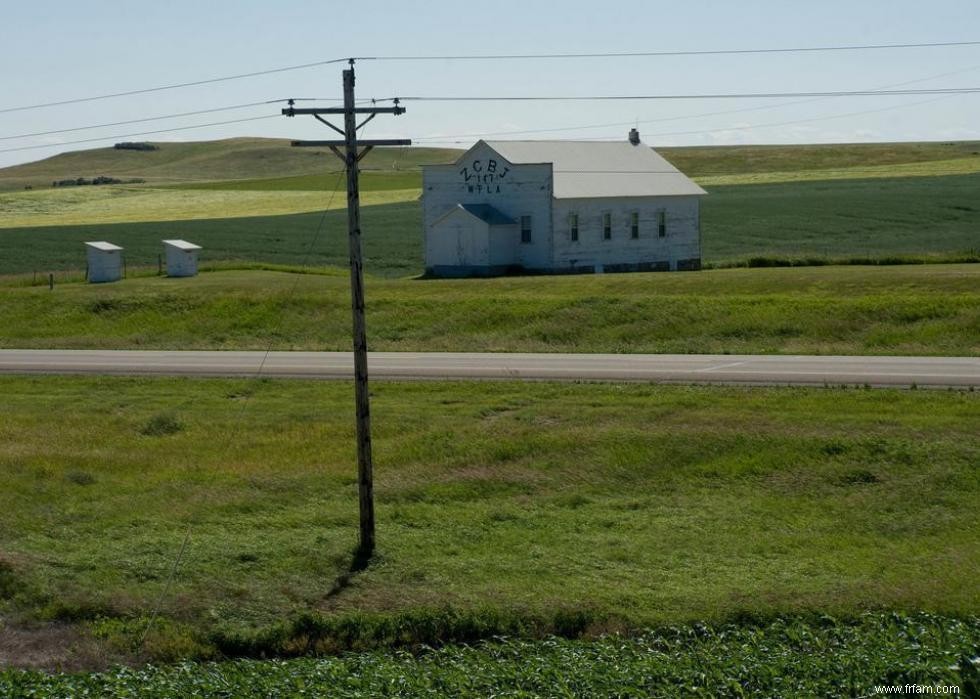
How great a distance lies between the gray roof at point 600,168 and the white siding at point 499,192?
0.60 meters

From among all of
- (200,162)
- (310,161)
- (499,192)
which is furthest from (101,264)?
(200,162)

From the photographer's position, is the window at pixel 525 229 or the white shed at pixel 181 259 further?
the window at pixel 525 229

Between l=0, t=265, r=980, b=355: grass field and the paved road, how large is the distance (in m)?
1.83

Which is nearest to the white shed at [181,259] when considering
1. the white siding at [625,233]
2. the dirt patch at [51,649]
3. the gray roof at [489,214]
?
the gray roof at [489,214]

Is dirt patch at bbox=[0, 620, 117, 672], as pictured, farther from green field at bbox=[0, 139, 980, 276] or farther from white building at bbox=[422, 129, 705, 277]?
white building at bbox=[422, 129, 705, 277]

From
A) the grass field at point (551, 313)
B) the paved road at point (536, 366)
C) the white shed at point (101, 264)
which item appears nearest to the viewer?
the paved road at point (536, 366)

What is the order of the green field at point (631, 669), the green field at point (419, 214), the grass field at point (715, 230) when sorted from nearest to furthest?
the green field at point (631, 669) → the grass field at point (715, 230) → the green field at point (419, 214)

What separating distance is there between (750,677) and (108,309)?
121 feet

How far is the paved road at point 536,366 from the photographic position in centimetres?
3033

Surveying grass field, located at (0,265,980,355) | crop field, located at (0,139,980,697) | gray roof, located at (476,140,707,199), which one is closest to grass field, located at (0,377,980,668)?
crop field, located at (0,139,980,697)

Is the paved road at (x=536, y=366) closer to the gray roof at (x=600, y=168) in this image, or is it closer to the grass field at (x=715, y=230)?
the gray roof at (x=600, y=168)

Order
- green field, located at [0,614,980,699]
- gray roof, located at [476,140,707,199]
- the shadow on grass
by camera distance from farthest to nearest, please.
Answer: gray roof, located at [476,140,707,199] → the shadow on grass → green field, located at [0,614,980,699]

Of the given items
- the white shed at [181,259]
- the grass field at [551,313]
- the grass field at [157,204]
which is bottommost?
the grass field at [551,313]

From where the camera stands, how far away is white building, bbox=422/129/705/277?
5494 centimetres
